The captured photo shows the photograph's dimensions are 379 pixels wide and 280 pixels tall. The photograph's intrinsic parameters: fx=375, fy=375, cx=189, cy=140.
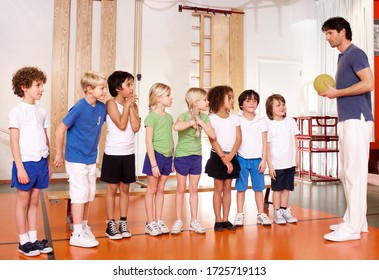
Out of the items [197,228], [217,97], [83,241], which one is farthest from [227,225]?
[83,241]

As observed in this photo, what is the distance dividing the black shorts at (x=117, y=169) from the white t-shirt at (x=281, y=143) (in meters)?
1.23

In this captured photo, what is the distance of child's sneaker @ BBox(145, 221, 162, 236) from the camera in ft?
8.78

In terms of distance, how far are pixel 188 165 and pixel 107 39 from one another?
3.95 meters

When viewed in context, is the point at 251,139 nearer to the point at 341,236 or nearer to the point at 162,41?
the point at 341,236

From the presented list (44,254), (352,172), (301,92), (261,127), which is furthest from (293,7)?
(44,254)

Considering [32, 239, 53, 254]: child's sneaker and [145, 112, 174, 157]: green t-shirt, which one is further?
[145, 112, 174, 157]: green t-shirt

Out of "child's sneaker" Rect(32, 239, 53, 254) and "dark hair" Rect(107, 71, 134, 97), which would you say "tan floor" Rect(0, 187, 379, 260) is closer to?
"child's sneaker" Rect(32, 239, 53, 254)

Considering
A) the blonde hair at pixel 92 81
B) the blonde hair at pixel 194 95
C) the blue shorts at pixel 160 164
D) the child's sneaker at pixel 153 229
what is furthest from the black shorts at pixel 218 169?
the blonde hair at pixel 92 81

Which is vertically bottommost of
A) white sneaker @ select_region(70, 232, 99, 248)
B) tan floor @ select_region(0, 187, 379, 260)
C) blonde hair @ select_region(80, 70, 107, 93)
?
tan floor @ select_region(0, 187, 379, 260)

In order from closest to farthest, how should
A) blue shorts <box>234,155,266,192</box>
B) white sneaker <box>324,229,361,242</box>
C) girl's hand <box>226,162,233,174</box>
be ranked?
white sneaker <box>324,229,361,242</box> < girl's hand <box>226,162,233,174</box> < blue shorts <box>234,155,266,192</box>

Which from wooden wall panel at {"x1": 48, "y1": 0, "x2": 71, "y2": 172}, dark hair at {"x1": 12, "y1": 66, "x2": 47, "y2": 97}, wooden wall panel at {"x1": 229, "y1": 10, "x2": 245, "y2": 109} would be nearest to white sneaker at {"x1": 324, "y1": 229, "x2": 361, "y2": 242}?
dark hair at {"x1": 12, "y1": 66, "x2": 47, "y2": 97}

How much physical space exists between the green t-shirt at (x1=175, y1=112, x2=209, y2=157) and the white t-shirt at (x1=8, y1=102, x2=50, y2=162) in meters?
0.95

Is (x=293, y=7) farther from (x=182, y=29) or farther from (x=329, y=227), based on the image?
(x=329, y=227)
